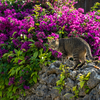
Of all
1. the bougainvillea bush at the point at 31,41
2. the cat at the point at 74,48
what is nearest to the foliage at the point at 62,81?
the cat at the point at 74,48

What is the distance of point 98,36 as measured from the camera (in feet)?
14.9

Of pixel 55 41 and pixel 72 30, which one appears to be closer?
pixel 55 41

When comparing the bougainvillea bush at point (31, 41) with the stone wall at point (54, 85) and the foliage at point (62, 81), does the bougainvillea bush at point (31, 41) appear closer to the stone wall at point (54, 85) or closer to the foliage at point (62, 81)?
the stone wall at point (54, 85)

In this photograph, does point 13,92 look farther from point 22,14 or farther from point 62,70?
point 22,14

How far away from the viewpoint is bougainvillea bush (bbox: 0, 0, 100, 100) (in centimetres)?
380

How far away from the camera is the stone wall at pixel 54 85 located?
2.48 metres

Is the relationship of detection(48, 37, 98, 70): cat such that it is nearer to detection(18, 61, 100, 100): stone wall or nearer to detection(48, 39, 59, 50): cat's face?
detection(48, 39, 59, 50): cat's face


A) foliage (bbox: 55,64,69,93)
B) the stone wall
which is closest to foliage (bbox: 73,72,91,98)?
the stone wall

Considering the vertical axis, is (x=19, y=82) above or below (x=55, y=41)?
below

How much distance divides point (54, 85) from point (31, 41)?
1485mm

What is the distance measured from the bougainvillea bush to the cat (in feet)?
0.77

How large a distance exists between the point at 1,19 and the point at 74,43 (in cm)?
270

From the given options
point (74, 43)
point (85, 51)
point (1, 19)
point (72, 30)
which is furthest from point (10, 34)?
point (85, 51)

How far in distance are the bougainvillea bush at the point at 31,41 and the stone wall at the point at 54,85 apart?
0.64ft
